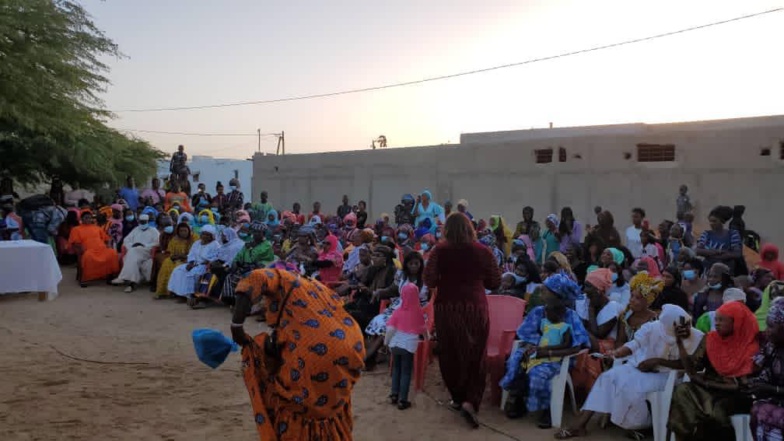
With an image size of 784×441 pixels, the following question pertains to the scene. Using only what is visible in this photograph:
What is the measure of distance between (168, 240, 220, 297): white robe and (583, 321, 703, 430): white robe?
793 centimetres

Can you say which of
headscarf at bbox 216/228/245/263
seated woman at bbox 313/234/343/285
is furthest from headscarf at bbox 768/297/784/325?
headscarf at bbox 216/228/245/263

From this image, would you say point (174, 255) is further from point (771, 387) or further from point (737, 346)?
point (771, 387)

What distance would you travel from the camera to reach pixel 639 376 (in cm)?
564

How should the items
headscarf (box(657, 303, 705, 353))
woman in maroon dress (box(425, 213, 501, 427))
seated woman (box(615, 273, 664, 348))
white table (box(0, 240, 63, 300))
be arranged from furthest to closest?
white table (box(0, 240, 63, 300)) → seated woman (box(615, 273, 664, 348)) → woman in maroon dress (box(425, 213, 501, 427)) → headscarf (box(657, 303, 705, 353))

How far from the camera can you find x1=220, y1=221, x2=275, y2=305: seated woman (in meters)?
11.2

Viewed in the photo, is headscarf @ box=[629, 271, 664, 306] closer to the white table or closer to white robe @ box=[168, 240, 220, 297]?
white robe @ box=[168, 240, 220, 297]

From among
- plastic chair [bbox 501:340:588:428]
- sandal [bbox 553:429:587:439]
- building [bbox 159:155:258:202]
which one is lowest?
sandal [bbox 553:429:587:439]

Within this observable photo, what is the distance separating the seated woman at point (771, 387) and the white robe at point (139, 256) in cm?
1131

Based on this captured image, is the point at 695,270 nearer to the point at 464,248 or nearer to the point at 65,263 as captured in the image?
the point at 464,248

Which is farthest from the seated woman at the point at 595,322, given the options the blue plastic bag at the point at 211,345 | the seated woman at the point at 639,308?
the blue plastic bag at the point at 211,345

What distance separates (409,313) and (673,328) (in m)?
2.38

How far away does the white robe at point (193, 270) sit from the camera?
1202cm

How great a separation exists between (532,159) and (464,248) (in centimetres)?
1198

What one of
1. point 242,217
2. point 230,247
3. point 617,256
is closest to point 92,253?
point 242,217
